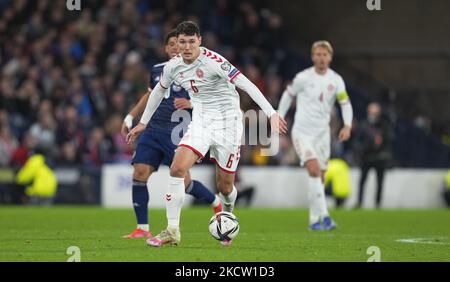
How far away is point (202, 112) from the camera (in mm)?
10523

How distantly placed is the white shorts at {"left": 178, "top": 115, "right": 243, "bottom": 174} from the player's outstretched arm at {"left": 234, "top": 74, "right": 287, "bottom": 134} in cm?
56

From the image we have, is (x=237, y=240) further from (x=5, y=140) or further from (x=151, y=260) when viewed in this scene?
(x=5, y=140)

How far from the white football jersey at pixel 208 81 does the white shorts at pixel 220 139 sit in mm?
118

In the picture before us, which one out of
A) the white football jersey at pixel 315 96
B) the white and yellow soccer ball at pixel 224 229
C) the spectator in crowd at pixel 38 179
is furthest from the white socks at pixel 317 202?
the spectator in crowd at pixel 38 179

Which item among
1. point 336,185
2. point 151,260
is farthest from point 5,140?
point 151,260

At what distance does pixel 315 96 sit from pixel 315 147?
71cm

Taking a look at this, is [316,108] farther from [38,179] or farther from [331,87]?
[38,179]

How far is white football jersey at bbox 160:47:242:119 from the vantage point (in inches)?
407

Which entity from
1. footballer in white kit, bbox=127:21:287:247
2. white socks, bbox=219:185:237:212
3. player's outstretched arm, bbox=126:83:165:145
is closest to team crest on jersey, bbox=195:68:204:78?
footballer in white kit, bbox=127:21:287:247

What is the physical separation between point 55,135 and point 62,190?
136 centimetres

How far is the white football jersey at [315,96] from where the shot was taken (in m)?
14.2

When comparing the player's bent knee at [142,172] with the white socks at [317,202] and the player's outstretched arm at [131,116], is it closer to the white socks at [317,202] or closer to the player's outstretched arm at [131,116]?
the player's outstretched arm at [131,116]
